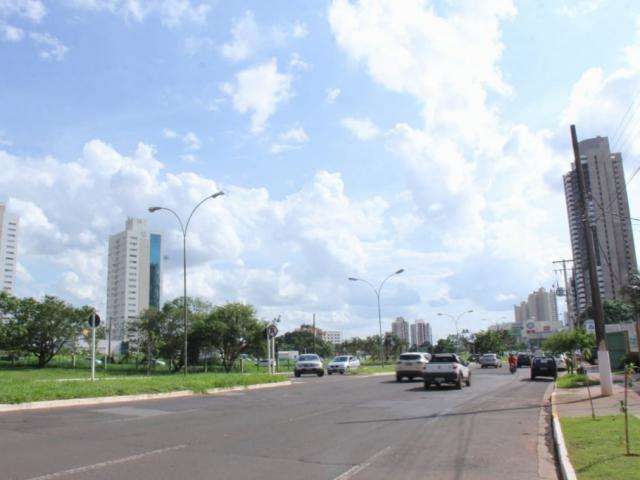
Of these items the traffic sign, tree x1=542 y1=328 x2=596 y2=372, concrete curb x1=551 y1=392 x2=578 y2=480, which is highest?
the traffic sign

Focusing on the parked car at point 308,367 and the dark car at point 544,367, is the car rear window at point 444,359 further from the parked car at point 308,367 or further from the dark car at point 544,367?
the parked car at point 308,367

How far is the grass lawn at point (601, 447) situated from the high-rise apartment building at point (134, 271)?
422ft

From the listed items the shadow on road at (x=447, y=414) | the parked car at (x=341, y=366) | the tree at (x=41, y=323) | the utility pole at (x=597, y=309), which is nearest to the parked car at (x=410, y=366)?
the utility pole at (x=597, y=309)

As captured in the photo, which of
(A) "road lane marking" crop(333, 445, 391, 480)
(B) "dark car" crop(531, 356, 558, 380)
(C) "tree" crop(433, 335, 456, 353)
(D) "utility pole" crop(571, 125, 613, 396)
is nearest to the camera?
(A) "road lane marking" crop(333, 445, 391, 480)

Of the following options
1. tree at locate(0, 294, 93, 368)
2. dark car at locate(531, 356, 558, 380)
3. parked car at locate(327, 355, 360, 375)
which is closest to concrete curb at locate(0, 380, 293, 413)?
dark car at locate(531, 356, 558, 380)

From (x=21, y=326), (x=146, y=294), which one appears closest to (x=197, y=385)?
(x=21, y=326)

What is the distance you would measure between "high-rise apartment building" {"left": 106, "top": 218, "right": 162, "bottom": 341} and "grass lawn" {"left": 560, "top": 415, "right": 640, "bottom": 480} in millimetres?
128595

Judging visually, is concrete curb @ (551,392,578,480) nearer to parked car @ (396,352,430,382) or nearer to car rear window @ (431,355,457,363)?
car rear window @ (431,355,457,363)

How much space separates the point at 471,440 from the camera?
11.4 m

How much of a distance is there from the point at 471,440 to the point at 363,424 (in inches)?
123

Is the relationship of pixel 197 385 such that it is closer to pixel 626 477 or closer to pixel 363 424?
pixel 363 424

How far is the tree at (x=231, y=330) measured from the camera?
54.2 meters

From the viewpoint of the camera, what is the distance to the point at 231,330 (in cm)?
5447

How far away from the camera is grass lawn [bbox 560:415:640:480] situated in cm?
764
